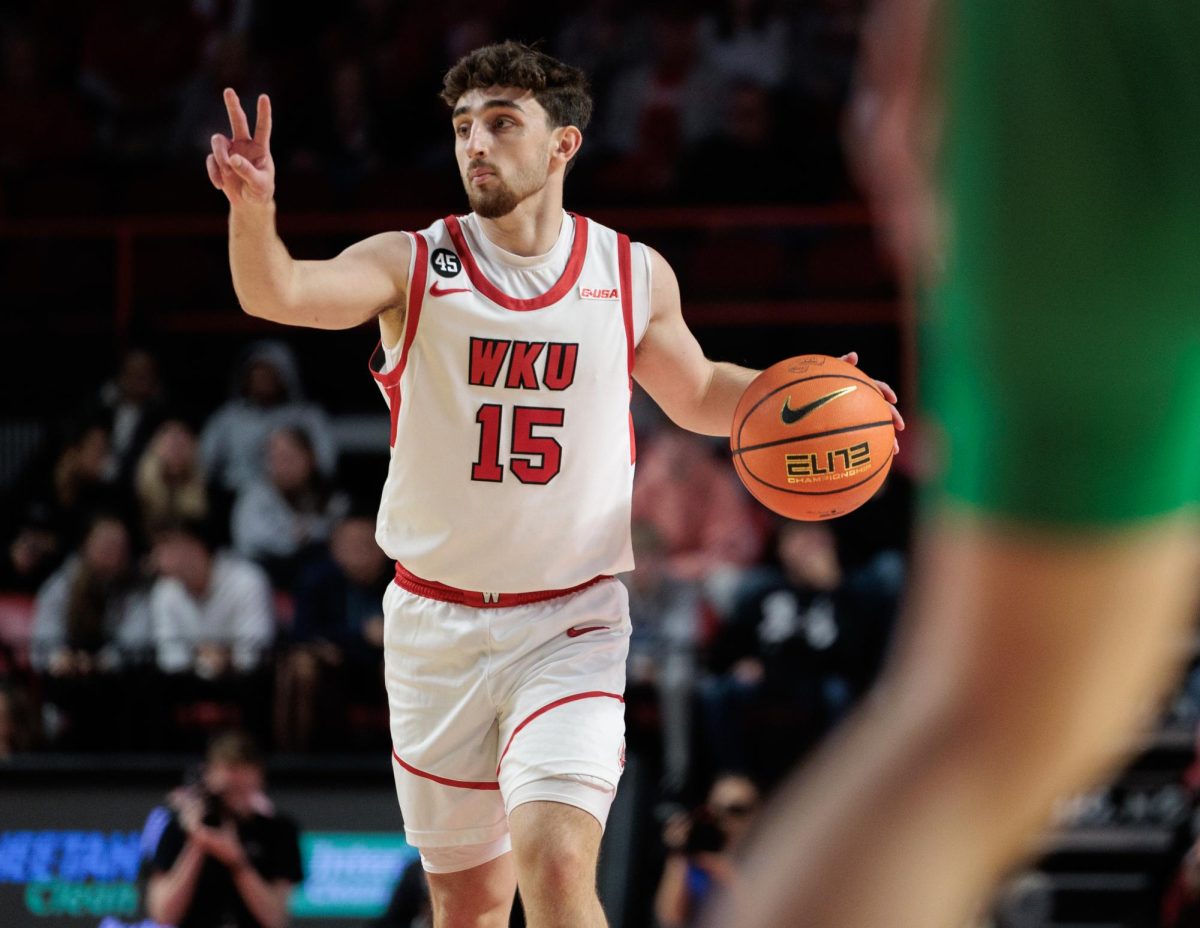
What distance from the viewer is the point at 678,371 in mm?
5102

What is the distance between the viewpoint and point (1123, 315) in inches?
75.0

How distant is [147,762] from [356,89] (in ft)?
21.2

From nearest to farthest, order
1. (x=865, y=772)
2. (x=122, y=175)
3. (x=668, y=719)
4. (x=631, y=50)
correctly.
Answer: (x=865, y=772) → (x=668, y=719) → (x=631, y=50) → (x=122, y=175)

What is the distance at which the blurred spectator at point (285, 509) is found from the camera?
10578 mm

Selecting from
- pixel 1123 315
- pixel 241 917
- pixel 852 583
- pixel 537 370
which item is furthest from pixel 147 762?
pixel 1123 315

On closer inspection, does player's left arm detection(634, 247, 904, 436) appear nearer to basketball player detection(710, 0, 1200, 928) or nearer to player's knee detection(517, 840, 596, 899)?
player's knee detection(517, 840, 596, 899)

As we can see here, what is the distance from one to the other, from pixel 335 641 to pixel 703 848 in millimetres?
2436

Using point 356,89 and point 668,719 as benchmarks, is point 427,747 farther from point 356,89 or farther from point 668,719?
point 356,89

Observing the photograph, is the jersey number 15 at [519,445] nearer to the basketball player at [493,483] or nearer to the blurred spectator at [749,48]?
the basketball player at [493,483]

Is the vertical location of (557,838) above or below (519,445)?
below

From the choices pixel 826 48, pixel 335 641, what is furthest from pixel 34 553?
pixel 826 48

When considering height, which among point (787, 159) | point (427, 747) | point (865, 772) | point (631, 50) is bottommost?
point (427, 747)

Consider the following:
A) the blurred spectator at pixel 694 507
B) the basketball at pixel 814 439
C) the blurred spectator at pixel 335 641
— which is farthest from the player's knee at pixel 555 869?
the blurred spectator at pixel 694 507

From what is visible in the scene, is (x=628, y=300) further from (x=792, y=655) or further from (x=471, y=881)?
(x=792, y=655)
